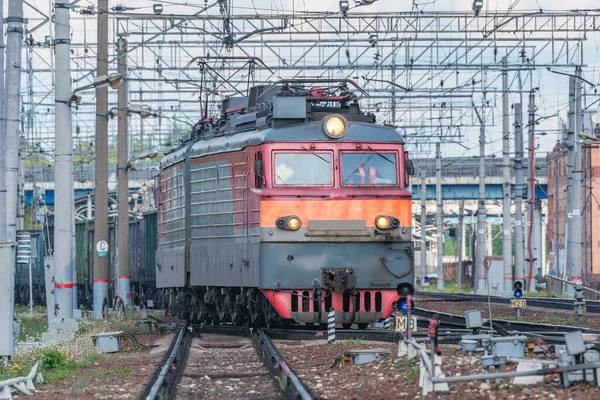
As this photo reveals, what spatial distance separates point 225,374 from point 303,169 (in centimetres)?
540

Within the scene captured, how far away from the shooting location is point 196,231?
22.5 metres

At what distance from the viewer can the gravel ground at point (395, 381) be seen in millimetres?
11000

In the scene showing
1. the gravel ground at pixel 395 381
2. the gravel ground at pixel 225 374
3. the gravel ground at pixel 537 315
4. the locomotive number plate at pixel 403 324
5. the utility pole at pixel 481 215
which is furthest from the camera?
the utility pole at pixel 481 215

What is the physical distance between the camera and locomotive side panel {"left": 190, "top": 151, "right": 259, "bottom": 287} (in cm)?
1977

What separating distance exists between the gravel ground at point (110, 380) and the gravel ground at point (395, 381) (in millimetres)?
1824

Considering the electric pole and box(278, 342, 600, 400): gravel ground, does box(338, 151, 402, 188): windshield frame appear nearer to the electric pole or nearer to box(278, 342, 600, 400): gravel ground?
box(278, 342, 600, 400): gravel ground

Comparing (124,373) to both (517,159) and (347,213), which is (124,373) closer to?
(347,213)

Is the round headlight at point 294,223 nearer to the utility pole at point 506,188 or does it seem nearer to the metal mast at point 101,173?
the metal mast at point 101,173

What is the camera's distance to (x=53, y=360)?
16016 mm

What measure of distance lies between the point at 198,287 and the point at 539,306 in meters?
15.6

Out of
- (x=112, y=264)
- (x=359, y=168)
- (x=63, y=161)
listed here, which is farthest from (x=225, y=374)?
(x=112, y=264)

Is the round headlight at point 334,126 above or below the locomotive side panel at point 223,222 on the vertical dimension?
above

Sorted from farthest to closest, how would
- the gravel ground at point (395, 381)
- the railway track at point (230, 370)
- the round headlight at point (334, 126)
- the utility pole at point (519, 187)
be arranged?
1. the utility pole at point (519, 187)
2. the round headlight at point (334, 126)
3. the railway track at point (230, 370)
4. the gravel ground at point (395, 381)

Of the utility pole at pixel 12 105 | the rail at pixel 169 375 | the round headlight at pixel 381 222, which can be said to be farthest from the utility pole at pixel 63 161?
the round headlight at pixel 381 222
